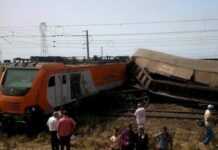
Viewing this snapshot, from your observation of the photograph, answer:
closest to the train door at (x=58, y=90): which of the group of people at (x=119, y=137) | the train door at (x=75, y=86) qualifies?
the train door at (x=75, y=86)

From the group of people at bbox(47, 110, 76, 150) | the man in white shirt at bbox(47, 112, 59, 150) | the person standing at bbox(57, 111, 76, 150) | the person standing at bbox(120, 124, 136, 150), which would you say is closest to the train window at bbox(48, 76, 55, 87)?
the man in white shirt at bbox(47, 112, 59, 150)

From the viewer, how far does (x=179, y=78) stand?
21938mm

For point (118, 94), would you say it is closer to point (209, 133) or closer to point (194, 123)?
point (194, 123)

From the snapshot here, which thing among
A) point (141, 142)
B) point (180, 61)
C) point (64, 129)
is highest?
point (180, 61)

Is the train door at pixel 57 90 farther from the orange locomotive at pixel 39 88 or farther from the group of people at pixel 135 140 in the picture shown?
the group of people at pixel 135 140

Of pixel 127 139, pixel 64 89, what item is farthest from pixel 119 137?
pixel 64 89

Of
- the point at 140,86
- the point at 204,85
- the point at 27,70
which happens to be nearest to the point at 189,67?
the point at 204,85

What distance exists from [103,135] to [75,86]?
13.8ft

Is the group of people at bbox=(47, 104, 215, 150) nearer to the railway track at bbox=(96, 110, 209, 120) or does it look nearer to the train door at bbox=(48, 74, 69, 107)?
the train door at bbox=(48, 74, 69, 107)

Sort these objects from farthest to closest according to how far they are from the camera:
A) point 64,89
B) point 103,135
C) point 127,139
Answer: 1. point 64,89
2. point 103,135
3. point 127,139

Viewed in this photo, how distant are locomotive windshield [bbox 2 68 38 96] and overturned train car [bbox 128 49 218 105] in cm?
713

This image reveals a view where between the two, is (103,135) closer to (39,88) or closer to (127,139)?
(39,88)

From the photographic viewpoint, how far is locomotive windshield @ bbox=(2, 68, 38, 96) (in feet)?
57.2

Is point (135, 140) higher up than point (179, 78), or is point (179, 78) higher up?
point (179, 78)
